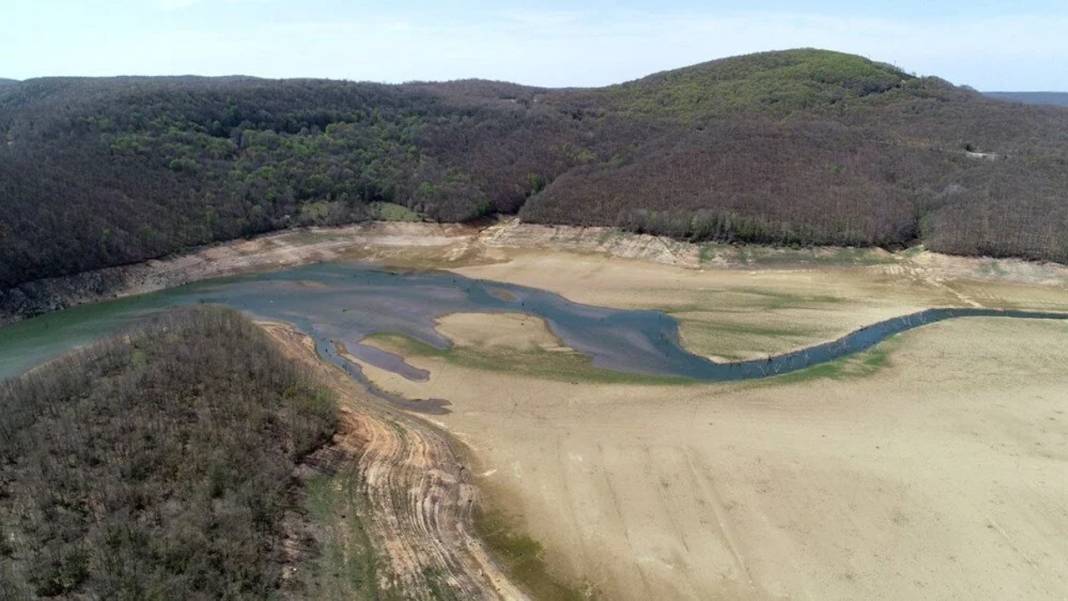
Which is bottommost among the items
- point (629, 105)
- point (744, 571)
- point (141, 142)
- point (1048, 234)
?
point (744, 571)

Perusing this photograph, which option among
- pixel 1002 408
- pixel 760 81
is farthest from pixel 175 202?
pixel 760 81

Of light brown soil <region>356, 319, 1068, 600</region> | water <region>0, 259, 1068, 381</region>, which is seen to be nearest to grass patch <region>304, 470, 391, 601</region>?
light brown soil <region>356, 319, 1068, 600</region>

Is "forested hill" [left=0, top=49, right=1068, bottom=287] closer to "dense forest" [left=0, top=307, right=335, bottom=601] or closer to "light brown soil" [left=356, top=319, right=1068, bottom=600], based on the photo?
"light brown soil" [left=356, top=319, right=1068, bottom=600]

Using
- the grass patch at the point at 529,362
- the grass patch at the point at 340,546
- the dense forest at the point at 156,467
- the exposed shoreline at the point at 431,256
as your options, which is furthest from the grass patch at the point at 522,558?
the exposed shoreline at the point at 431,256

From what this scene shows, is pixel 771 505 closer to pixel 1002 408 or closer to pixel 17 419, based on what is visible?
pixel 1002 408

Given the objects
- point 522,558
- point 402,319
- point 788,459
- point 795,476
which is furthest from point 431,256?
point 522,558

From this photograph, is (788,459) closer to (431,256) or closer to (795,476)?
(795,476)
